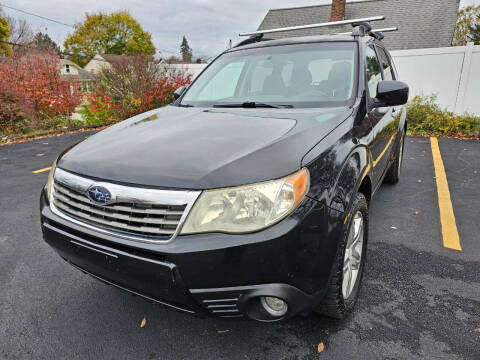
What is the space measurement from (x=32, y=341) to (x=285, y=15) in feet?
82.0

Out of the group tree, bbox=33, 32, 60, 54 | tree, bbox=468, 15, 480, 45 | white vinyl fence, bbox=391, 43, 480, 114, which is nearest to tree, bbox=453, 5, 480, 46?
tree, bbox=468, 15, 480, 45

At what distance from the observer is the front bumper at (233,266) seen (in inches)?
55.7

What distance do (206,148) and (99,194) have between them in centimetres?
56

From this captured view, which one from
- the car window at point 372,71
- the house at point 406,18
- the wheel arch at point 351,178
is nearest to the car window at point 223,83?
the car window at point 372,71

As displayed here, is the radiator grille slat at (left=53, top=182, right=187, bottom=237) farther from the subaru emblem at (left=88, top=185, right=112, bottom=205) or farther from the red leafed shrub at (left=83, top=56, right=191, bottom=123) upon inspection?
the red leafed shrub at (left=83, top=56, right=191, bottom=123)

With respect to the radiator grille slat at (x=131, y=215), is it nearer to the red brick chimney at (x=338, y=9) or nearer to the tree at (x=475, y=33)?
the red brick chimney at (x=338, y=9)

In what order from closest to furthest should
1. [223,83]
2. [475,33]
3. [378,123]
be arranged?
[378,123]
[223,83]
[475,33]

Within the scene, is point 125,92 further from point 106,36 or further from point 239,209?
point 106,36

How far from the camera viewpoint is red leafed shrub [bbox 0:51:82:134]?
9617 millimetres

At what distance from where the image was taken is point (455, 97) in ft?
29.8

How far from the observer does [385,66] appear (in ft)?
11.9

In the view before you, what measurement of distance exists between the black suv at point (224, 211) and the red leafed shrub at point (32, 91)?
9483 mm

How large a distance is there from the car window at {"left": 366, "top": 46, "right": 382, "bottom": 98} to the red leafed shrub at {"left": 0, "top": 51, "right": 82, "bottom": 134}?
9948 mm

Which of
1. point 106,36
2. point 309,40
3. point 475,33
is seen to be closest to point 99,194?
point 309,40
